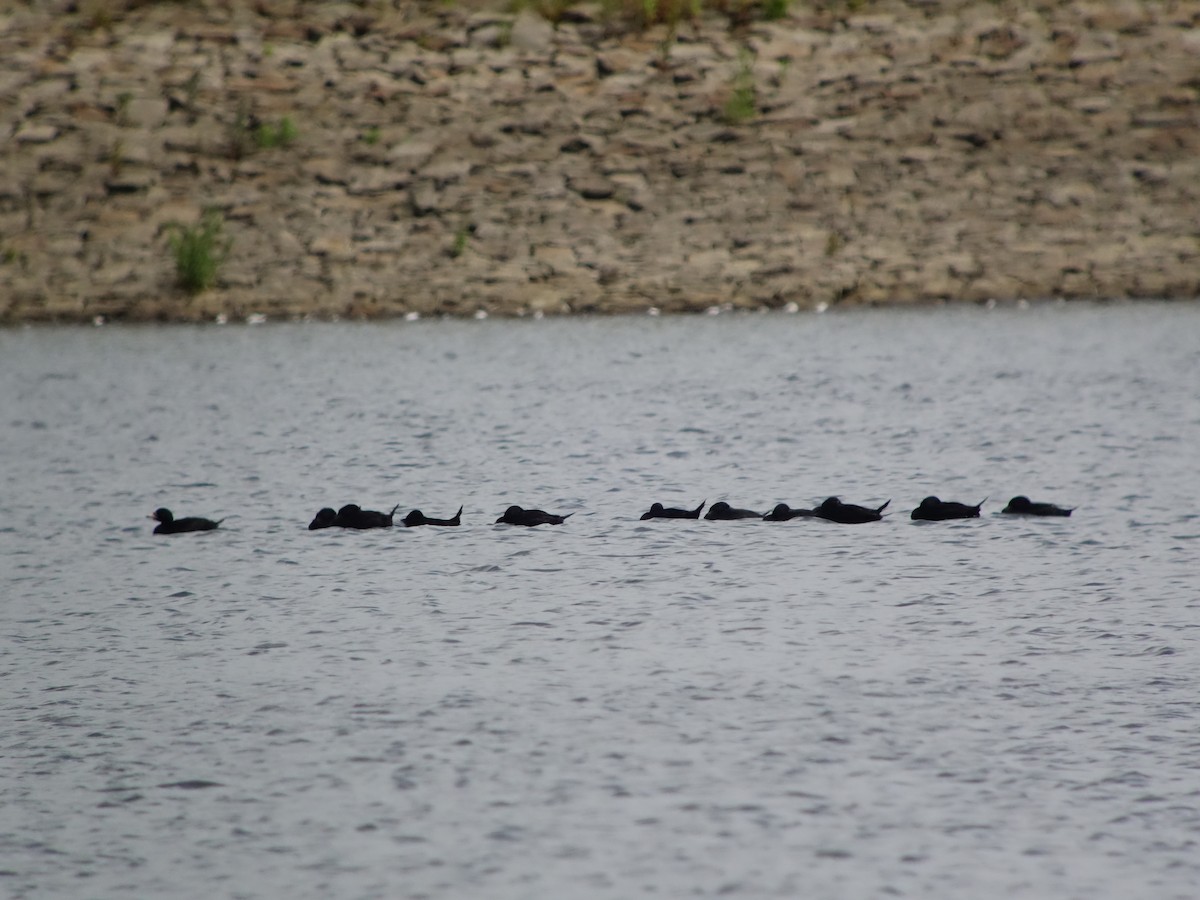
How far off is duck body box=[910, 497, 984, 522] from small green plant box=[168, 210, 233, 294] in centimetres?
1445

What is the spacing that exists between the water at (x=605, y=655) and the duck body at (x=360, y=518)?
3.9 inches

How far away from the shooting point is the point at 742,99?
25.5 meters

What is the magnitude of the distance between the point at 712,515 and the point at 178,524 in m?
3.22

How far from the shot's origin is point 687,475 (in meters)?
12.0

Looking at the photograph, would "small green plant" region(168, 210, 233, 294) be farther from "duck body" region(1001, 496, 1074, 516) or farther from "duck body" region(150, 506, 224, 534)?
"duck body" region(1001, 496, 1074, 516)

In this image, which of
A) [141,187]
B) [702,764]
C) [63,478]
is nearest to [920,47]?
[141,187]

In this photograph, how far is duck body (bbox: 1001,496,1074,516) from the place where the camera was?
33.1ft

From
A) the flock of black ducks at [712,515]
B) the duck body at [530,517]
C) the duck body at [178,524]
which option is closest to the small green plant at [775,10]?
the flock of black ducks at [712,515]

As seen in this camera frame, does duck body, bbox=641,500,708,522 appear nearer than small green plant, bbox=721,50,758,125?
Yes

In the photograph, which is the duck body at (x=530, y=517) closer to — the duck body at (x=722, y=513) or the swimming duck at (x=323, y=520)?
the duck body at (x=722, y=513)

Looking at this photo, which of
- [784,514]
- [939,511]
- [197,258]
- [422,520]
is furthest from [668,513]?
[197,258]

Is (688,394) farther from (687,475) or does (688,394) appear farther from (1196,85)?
(1196,85)

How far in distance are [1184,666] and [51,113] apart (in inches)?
880

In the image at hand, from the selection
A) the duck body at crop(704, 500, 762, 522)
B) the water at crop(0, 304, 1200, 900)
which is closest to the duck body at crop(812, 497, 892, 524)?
the water at crop(0, 304, 1200, 900)
